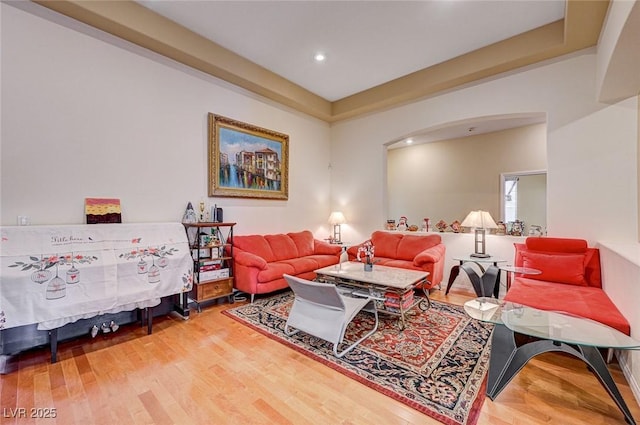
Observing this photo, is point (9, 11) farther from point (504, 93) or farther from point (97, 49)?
point (504, 93)

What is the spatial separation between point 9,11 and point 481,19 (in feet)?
15.9

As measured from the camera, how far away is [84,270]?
2641 mm

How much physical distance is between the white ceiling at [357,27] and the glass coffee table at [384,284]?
2991mm

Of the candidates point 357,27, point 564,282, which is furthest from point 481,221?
point 357,27

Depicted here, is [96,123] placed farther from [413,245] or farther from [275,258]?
[413,245]

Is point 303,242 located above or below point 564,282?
above

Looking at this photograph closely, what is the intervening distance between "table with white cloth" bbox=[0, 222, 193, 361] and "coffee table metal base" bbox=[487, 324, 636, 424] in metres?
3.13

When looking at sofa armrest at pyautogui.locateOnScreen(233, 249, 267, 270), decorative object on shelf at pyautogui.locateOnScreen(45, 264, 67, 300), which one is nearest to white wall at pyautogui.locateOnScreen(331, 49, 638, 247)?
sofa armrest at pyautogui.locateOnScreen(233, 249, 267, 270)

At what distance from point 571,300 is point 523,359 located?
3.57 feet

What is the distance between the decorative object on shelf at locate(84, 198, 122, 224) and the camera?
10.1 ft

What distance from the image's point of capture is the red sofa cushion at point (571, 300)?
223cm

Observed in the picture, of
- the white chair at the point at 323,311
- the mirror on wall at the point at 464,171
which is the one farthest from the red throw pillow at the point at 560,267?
the mirror on wall at the point at 464,171

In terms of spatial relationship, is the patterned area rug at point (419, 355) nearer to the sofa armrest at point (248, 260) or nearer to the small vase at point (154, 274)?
the sofa armrest at point (248, 260)

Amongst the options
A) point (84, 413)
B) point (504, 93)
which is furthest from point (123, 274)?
point (504, 93)
